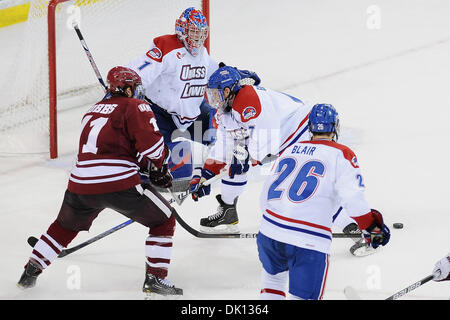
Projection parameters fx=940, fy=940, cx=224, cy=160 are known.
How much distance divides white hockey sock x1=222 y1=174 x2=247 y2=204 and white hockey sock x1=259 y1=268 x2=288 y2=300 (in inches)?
52.0

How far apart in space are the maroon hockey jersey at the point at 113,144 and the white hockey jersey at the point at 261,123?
1.93 ft

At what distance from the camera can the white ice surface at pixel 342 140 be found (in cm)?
441

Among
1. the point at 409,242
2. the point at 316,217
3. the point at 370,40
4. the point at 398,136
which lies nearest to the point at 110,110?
the point at 316,217

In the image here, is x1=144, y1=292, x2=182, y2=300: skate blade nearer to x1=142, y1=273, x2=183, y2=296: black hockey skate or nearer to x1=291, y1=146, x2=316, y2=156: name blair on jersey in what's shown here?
x1=142, y1=273, x2=183, y2=296: black hockey skate

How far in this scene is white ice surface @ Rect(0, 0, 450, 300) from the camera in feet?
14.5

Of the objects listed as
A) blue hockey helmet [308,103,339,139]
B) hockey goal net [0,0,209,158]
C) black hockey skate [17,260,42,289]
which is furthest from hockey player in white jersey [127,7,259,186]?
blue hockey helmet [308,103,339,139]

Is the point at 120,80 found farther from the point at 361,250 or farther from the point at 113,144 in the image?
the point at 361,250

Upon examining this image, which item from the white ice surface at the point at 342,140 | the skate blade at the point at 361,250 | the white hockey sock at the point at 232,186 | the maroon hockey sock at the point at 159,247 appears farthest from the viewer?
the white hockey sock at the point at 232,186

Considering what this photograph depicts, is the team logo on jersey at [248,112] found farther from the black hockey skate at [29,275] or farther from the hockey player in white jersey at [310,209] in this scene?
the black hockey skate at [29,275]

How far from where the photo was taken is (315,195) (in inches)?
138

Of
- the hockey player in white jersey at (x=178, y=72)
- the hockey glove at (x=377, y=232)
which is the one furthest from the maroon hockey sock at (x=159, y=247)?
the hockey player in white jersey at (x=178, y=72)

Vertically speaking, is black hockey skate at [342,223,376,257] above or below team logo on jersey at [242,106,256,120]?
below

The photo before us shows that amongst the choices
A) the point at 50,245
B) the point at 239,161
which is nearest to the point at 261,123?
the point at 239,161
